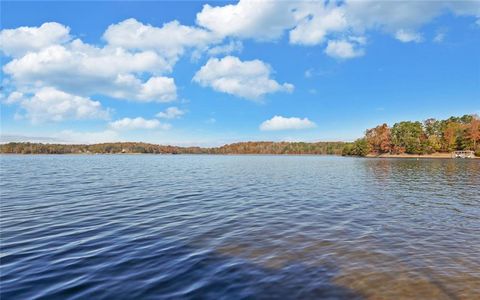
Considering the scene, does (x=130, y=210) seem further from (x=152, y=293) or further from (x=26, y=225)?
(x=152, y=293)

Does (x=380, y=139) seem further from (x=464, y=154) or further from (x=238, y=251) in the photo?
(x=238, y=251)

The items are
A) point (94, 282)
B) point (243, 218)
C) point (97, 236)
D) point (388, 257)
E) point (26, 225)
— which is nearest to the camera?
point (94, 282)

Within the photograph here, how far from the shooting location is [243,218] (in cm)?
1795

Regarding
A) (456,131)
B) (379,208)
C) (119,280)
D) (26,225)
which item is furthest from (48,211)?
(456,131)

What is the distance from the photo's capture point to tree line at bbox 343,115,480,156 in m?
154

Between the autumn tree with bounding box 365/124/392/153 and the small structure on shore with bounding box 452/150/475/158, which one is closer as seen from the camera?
the small structure on shore with bounding box 452/150/475/158

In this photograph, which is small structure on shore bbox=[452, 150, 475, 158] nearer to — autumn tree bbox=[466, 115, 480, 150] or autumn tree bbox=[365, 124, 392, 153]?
autumn tree bbox=[466, 115, 480, 150]

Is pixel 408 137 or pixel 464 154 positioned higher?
pixel 408 137

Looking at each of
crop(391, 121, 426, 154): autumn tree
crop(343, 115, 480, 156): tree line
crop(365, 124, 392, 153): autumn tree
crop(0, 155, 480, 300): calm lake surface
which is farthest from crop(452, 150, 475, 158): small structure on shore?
crop(0, 155, 480, 300): calm lake surface

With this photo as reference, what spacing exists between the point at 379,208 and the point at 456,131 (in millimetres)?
174634

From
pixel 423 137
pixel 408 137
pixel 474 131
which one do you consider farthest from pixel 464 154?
pixel 423 137

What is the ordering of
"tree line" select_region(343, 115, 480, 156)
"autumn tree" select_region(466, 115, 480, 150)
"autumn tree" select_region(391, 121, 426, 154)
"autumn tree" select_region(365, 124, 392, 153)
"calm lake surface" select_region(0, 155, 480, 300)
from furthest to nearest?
"autumn tree" select_region(365, 124, 392, 153) < "autumn tree" select_region(391, 121, 426, 154) < "tree line" select_region(343, 115, 480, 156) < "autumn tree" select_region(466, 115, 480, 150) < "calm lake surface" select_region(0, 155, 480, 300)

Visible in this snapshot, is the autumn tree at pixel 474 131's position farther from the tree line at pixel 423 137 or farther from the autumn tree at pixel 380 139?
the autumn tree at pixel 380 139

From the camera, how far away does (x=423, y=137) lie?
177m
